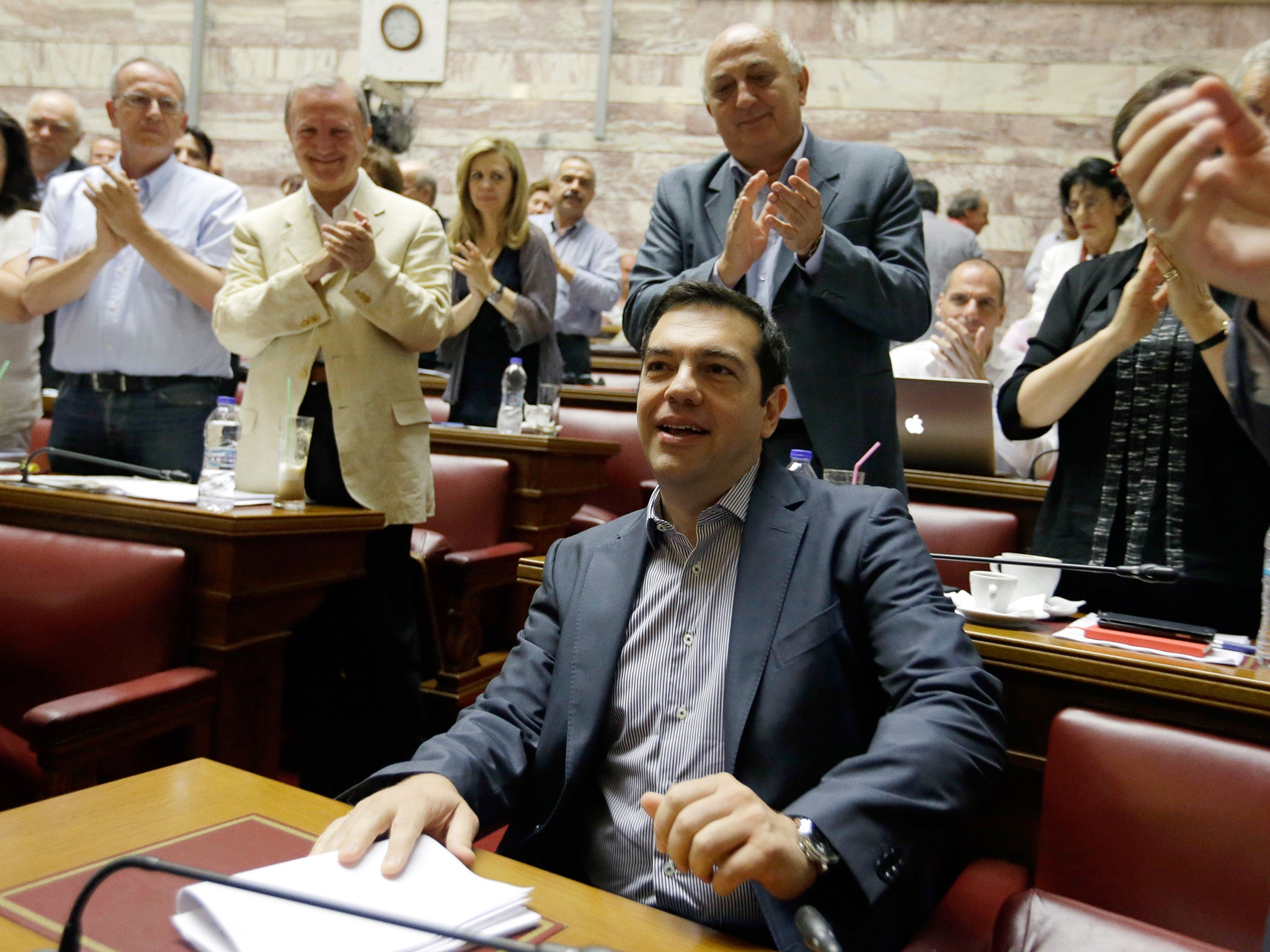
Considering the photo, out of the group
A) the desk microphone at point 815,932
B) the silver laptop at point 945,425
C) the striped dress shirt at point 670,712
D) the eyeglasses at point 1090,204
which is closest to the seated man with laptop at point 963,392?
the silver laptop at point 945,425

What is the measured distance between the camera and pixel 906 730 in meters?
1.13

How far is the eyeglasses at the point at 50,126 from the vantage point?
14.3 feet

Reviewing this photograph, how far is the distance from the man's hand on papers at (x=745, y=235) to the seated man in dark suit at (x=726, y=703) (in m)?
0.32

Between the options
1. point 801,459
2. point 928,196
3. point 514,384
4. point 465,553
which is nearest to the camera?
point 801,459

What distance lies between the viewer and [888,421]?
202 centimetres

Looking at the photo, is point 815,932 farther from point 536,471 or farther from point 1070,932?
point 536,471

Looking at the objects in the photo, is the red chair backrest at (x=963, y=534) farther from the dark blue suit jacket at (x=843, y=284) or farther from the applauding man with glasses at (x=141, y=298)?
the applauding man with glasses at (x=141, y=298)

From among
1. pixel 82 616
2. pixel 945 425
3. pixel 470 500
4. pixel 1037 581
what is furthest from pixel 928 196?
pixel 82 616

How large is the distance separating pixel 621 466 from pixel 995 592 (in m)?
2.36

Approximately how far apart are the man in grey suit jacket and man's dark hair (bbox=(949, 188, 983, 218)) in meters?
4.11

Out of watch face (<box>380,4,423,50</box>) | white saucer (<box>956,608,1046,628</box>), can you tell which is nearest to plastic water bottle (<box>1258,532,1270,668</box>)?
white saucer (<box>956,608,1046,628</box>)

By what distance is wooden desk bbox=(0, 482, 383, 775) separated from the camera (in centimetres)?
199

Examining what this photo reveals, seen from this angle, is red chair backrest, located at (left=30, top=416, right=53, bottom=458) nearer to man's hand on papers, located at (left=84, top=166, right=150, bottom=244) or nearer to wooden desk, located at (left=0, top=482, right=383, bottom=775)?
man's hand on papers, located at (left=84, top=166, right=150, bottom=244)

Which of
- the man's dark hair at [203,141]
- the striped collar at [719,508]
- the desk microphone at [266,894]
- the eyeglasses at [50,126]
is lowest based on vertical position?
the desk microphone at [266,894]
